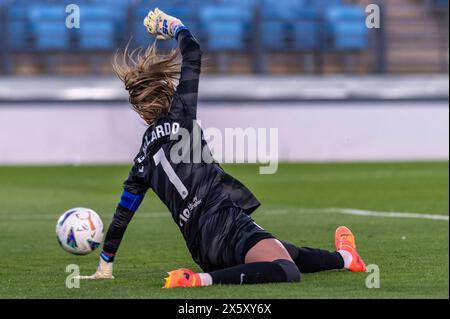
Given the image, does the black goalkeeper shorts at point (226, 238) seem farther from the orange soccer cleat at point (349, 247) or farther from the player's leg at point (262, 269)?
the orange soccer cleat at point (349, 247)

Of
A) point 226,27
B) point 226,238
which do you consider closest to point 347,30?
point 226,27

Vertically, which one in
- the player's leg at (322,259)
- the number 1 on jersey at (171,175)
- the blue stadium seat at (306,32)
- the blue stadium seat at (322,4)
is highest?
the blue stadium seat at (322,4)

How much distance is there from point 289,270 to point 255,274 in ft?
0.82

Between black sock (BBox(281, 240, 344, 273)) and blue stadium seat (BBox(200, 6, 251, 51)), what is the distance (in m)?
15.8

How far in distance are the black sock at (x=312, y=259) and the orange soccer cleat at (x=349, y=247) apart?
9cm

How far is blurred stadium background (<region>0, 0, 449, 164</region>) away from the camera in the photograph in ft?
71.5

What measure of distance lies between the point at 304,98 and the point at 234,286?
15880mm

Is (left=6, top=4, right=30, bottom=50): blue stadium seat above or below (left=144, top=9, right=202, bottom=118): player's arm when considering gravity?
above

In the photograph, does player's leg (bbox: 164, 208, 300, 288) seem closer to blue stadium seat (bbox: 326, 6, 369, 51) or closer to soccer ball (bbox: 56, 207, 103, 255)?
soccer ball (bbox: 56, 207, 103, 255)

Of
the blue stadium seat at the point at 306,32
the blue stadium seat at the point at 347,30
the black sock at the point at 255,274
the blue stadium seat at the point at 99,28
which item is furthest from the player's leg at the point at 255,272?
the blue stadium seat at the point at 347,30

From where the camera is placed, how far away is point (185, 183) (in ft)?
23.1

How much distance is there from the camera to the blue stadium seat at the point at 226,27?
23203 mm

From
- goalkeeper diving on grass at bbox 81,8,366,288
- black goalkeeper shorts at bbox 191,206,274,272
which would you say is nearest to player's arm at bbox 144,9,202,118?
goalkeeper diving on grass at bbox 81,8,366,288

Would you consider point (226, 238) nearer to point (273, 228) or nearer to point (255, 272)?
point (255, 272)
